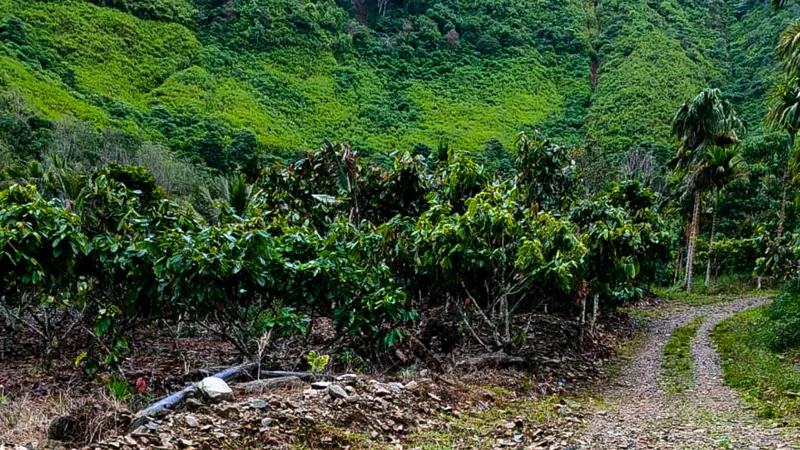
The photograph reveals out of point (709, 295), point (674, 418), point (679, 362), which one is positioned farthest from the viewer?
point (709, 295)

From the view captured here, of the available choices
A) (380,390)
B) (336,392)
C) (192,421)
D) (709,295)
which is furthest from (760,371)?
(709,295)

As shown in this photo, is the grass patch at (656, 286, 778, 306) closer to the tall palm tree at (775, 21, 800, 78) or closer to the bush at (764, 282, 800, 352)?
the bush at (764, 282, 800, 352)

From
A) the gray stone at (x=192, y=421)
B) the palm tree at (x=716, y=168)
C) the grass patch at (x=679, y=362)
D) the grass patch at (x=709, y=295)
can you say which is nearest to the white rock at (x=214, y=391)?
the gray stone at (x=192, y=421)

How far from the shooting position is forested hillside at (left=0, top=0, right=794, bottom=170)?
5144 centimetres

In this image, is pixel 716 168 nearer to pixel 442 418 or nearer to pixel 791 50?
pixel 791 50

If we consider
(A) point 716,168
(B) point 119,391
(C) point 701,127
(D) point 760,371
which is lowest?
(B) point 119,391

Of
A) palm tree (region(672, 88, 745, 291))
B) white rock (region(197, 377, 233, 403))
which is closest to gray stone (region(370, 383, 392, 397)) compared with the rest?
white rock (region(197, 377, 233, 403))

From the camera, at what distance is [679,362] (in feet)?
35.5

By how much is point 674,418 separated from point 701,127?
2121 cm

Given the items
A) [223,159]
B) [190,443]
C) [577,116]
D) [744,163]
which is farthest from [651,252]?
[577,116]

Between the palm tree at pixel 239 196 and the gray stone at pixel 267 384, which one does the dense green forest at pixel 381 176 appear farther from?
the gray stone at pixel 267 384

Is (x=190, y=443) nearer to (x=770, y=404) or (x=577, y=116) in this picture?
(x=770, y=404)

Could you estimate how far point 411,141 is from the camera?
180ft

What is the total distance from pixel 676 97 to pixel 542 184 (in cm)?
4846
